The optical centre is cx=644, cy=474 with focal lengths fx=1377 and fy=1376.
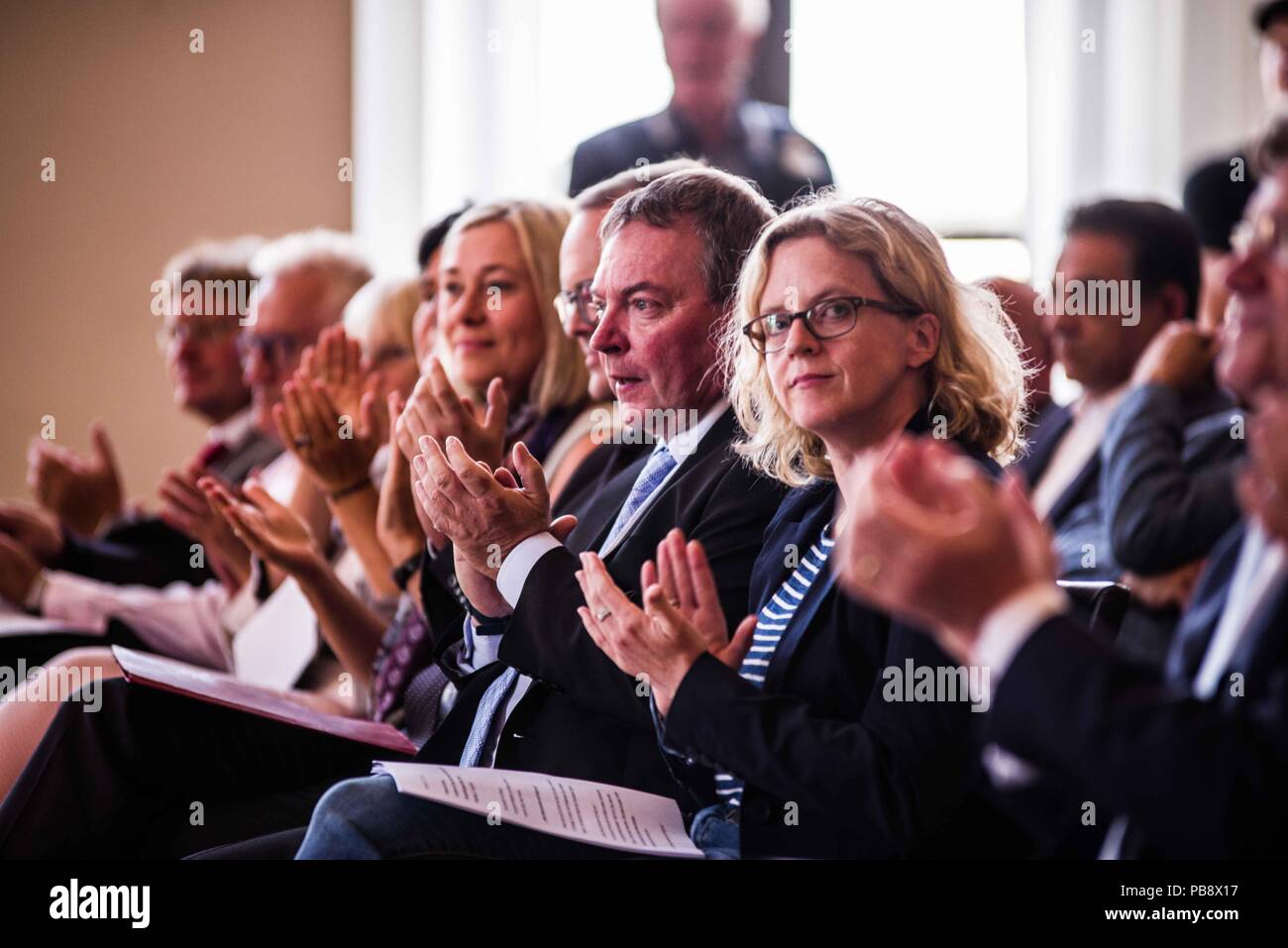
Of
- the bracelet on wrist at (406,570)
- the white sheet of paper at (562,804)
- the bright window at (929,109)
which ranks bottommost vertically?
the white sheet of paper at (562,804)

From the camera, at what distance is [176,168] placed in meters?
3.93

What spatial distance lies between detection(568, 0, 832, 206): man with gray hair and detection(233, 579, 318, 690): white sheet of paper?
3.62ft

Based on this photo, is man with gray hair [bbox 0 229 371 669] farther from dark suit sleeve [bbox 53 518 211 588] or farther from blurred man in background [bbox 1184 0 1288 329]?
blurred man in background [bbox 1184 0 1288 329]

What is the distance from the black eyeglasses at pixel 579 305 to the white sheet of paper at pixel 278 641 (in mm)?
783

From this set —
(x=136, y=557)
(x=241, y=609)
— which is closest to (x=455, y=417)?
(x=241, y=609)

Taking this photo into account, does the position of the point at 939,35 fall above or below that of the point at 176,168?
above

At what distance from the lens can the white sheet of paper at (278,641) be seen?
2.46 metres

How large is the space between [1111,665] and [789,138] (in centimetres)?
242

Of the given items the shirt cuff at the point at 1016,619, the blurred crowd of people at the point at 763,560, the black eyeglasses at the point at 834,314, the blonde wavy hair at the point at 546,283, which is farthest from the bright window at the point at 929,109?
the shirt cuff at the point at 1016,619

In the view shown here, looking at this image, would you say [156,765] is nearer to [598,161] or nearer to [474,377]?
[474,377]

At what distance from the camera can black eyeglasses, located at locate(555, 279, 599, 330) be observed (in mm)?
1928

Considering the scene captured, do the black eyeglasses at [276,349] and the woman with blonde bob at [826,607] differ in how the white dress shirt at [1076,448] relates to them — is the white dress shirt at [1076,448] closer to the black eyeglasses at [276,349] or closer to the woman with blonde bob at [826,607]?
the woman with blonde bob at [826,607]
